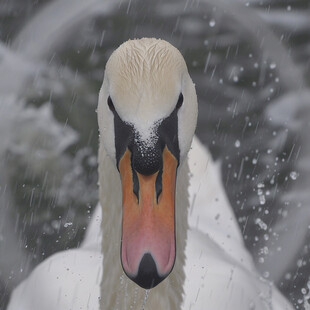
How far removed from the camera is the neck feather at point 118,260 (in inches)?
88.9

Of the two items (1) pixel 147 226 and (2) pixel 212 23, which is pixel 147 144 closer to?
(1) pixel 147 226

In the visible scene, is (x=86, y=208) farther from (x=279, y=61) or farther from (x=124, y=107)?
(x=124, y=107)

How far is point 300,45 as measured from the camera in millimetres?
6020

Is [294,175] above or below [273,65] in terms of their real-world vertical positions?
below

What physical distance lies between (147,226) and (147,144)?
0.22 m

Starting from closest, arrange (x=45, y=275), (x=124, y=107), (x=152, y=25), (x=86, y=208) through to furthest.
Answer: (x=124, y=107) < (x=45, y=275) < (x=86, y=208) < (x=152, y=25)

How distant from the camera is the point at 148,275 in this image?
70.0 inches

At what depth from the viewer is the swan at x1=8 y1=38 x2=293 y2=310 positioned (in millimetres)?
1817

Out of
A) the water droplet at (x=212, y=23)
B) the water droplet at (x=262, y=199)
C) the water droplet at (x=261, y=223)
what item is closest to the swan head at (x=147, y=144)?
the water droplet at (x=261, y=223)

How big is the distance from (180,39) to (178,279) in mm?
3876

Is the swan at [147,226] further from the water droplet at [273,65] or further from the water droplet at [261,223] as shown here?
the water droplet at [273,65]

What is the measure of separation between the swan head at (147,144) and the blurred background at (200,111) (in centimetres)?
250

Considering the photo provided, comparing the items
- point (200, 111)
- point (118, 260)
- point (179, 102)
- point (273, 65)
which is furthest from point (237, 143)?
point (179, 102)

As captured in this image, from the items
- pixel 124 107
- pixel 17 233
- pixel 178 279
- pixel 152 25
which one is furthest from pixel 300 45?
pixel 124 107
